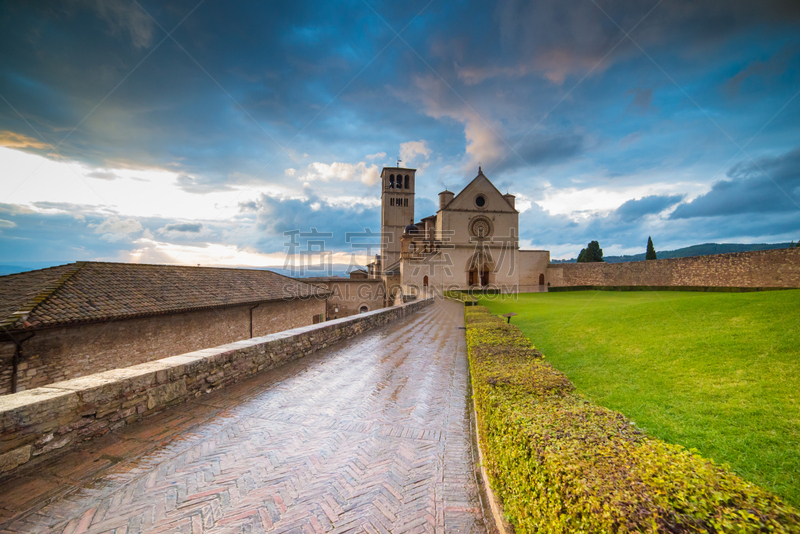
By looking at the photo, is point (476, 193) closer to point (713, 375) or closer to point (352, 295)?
point (352, 295)

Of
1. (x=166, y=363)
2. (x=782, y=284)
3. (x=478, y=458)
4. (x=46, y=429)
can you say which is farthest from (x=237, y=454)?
(x=782, y=284)

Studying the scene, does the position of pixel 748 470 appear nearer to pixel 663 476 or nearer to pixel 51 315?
pixel 663 476

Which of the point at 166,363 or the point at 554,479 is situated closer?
the point at 554,479

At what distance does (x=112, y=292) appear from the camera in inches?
470

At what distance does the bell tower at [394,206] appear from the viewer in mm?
51625

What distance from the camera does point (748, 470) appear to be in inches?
116

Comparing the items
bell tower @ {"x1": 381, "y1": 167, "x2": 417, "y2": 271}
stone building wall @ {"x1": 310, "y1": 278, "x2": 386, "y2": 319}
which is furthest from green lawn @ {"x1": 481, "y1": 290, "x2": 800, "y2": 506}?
bell tower @ {"x1": 381, "y1": 167, "x2": 417, "y2": 271}

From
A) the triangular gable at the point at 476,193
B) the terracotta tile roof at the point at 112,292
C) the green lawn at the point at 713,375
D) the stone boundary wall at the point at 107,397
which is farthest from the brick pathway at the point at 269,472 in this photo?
the triangular gable at the point at 476,193

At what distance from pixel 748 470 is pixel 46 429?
267 inches

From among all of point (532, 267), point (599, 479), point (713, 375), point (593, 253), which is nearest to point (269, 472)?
point (599, 479)

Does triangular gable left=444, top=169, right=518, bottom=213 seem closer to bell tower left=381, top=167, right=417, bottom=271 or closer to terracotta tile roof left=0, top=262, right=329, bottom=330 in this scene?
bell tower left=381, top=167, right=417, bottom=271

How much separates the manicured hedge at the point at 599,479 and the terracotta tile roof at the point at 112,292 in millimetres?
12260

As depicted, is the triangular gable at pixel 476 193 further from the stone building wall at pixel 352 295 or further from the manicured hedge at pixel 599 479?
the manicured hedge at pixel 599 479

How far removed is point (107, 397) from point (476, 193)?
37.4m
